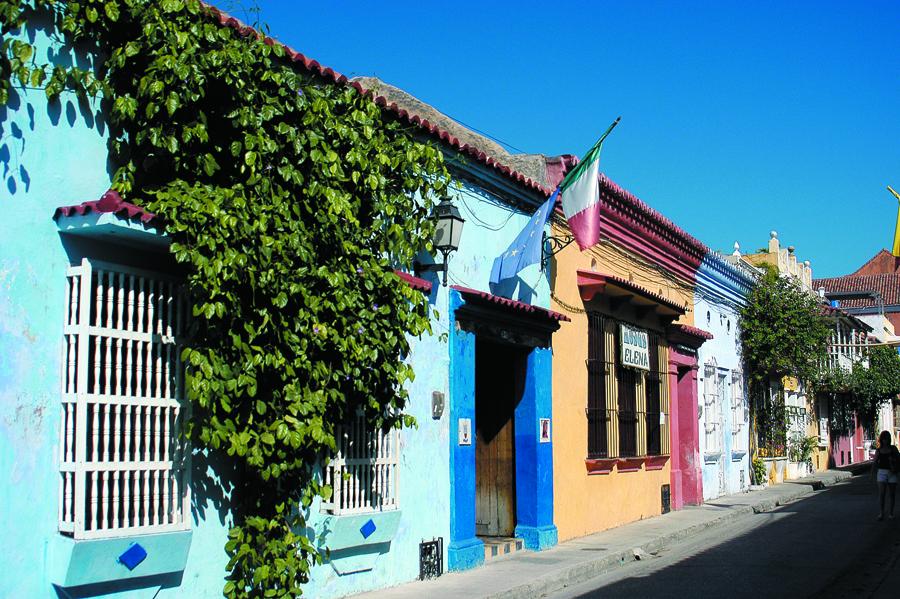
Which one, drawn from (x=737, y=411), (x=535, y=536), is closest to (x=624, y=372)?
(x=535, y=536)

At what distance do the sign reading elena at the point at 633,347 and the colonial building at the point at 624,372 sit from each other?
0.06 feet

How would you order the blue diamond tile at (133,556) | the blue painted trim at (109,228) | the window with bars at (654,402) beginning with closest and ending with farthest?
the blue painted trim at (109,228), the blue diamond tile at (133,556), the window with bars at (654,402)

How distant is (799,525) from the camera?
639 inches

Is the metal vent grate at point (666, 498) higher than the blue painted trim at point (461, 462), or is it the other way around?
the blue painted trim at point (461, 462)

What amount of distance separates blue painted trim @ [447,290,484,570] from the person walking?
9383mm

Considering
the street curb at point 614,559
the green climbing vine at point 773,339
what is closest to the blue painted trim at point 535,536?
the street curb at point 614,559

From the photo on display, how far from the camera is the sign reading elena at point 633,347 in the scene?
15617 millimetres

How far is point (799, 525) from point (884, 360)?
29452mm

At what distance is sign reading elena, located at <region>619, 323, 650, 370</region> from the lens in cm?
1562

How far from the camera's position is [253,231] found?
697cm

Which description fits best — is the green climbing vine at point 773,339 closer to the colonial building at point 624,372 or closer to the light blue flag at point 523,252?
the colonial building at point 624,372

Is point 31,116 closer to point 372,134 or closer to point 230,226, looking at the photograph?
point 230,226

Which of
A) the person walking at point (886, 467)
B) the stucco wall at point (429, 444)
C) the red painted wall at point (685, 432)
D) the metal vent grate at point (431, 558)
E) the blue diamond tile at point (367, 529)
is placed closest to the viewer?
the blue diamond tile at point (367, 529)

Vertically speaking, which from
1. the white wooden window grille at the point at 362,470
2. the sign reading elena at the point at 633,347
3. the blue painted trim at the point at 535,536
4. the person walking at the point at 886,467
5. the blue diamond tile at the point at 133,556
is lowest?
the blue painted trim at the point at 535,536
